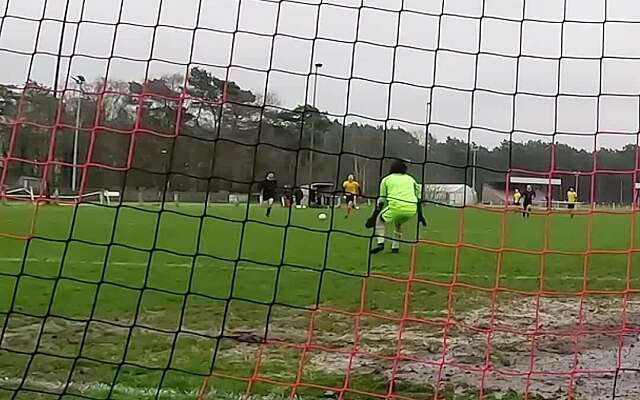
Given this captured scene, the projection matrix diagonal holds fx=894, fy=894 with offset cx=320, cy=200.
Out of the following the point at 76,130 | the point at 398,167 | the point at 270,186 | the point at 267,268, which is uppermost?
the point at 398,167

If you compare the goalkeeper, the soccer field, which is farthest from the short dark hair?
the soccer field

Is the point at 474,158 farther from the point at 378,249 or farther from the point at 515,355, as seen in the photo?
the point at 378,249

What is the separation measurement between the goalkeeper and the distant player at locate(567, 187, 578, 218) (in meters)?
1.06

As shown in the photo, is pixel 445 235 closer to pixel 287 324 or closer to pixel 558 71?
pixel 287 324

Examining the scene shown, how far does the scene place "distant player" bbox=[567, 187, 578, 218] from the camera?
554 centimetres

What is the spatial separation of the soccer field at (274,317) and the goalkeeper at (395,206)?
40cm

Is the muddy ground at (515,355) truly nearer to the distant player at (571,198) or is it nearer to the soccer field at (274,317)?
the soccer field at (274,317)

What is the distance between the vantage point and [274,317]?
5449 mm

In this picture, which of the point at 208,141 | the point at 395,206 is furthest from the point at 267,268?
the point at 208,141

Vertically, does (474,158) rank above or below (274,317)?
above

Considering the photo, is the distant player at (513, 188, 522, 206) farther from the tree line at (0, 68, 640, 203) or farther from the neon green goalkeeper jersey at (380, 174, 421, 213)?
the neon green goalkeeper jersey at (380, 174, 421, 213)

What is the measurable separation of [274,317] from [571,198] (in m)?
2.11

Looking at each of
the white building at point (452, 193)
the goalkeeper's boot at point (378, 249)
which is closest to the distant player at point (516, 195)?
the white building at point (452, 193)

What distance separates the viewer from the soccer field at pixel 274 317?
3.89 metres
